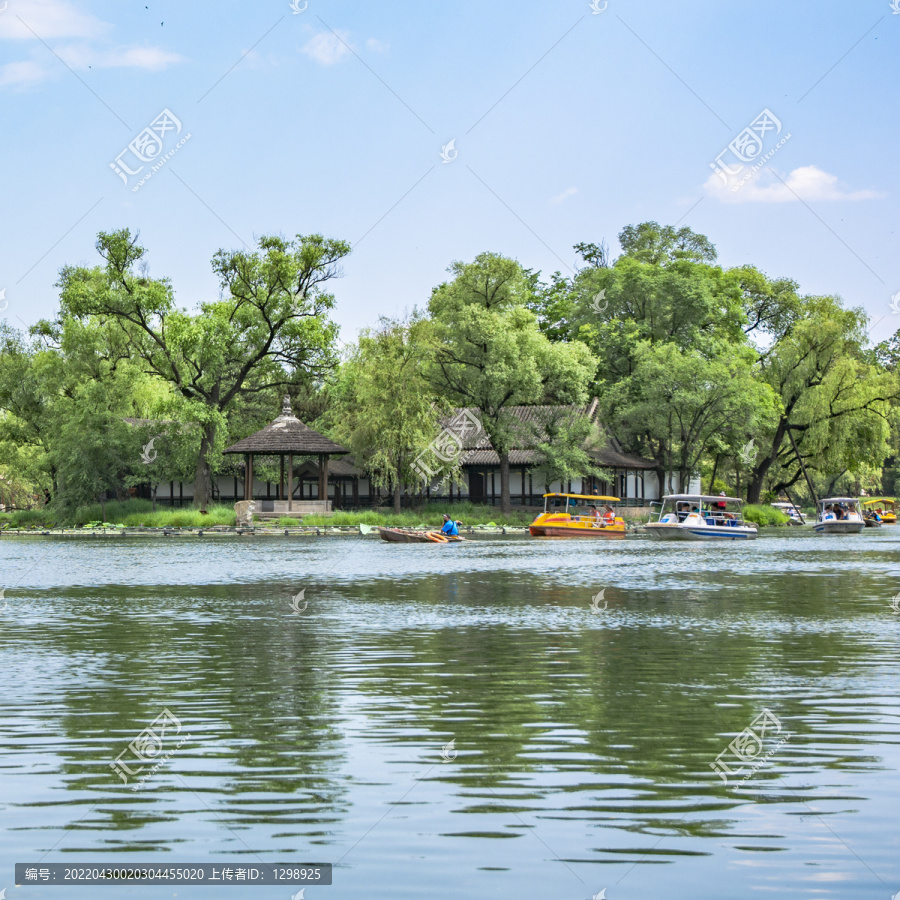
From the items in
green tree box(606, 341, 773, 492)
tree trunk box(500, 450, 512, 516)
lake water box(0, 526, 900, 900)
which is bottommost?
lake water box(0, 526, 900, 900)

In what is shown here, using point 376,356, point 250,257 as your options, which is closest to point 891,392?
point 376,356

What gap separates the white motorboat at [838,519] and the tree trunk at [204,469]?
35298 mm

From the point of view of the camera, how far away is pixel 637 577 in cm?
2905

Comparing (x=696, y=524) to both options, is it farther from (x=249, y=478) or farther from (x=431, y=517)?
(x=249, y=478)

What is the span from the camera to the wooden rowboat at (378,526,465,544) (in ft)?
157

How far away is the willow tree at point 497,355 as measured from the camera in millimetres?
63312

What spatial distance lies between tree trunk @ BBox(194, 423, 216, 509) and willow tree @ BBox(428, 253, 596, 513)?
43.6 ft

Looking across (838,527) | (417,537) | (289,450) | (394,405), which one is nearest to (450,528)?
(417,537)

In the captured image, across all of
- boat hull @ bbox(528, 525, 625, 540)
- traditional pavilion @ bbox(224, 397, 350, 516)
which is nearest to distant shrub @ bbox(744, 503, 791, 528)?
boat hull @ bbox(528, 525, 625, 540)

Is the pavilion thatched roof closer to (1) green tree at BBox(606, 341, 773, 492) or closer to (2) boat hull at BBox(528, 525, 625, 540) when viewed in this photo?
(2) boat hull at BBox(528, 525, 625, 540)

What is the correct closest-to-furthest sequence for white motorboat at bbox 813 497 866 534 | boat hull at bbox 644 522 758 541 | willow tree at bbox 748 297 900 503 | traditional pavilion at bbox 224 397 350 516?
boat hull at bbox 644 522 758 541
traditional pavilion at bbox 224 397 350 516
white motorboat at bbox 813 497 866 534
willow tree at bbox 748 297 900 503

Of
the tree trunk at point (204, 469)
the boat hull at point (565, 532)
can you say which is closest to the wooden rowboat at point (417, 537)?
the boat hull at point (565, 532)

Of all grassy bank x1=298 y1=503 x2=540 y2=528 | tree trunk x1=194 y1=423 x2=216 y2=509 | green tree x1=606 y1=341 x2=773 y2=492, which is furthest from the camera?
green tree x1=606 y1=341 x2=773 y2=492
